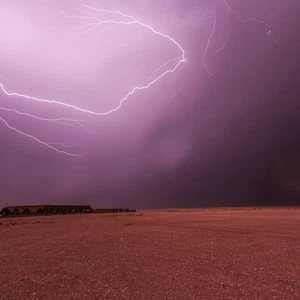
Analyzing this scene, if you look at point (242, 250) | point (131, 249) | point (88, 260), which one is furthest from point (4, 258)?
point (242, 250)

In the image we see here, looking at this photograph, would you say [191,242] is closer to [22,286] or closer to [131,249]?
[131,249]

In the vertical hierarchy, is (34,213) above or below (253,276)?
above

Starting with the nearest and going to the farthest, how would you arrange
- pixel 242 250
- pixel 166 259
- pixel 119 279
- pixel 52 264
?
1. pixel 119 279
2. pixel 52 264
3. pixel 166 259
4. pixel 242 250

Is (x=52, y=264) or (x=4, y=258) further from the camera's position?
(x=4, y=258)

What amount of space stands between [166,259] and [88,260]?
219 centimetres

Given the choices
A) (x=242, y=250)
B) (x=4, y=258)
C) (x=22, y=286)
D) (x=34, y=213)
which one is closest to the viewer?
(x=22, y=286)

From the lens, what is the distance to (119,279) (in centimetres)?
464

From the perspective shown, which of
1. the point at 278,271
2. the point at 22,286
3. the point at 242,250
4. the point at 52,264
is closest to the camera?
the point at 22,286

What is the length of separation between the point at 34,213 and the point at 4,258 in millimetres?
36513

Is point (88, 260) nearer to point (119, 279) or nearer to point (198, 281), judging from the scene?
point (119, 279)

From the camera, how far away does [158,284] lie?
4.37 m

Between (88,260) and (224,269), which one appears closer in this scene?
(224,269)

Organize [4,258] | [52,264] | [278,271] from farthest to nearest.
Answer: [4,258] < [52,264] < [278,271]

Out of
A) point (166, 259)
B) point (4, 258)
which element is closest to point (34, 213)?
point (4, 258)
